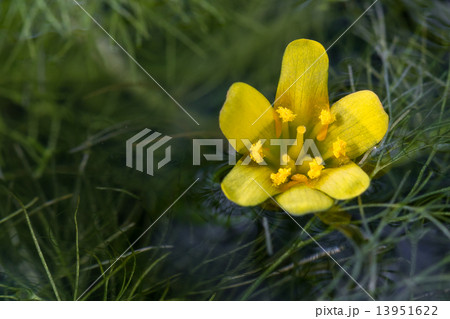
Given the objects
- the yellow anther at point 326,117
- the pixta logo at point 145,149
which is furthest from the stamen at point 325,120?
the pixta logo at point 145,149

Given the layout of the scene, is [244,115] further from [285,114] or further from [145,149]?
[145,149]

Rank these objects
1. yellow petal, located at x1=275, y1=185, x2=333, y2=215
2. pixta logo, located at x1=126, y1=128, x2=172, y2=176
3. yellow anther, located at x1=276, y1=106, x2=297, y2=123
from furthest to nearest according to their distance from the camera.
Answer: pixta logo, located at x1=126, y1=128, x2=172, y2=176
yellow anther, located at x1=276, y1=106, x2=297, y2=123
yellow petal, located at x1=275, y1=185, x2=333, y2=215

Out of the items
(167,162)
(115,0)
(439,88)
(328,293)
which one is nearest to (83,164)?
(167,162)

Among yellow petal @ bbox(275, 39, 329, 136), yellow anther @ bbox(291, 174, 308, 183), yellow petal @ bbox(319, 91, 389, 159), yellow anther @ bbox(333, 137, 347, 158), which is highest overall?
yellow petal @ bbox(275, 39, 329, 136)

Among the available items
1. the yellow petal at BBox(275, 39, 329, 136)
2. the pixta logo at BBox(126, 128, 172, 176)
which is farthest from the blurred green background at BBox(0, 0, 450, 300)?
the yellow petal at BBox(275, 39, 329, 136)

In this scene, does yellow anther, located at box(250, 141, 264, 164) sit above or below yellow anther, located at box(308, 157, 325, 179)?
above

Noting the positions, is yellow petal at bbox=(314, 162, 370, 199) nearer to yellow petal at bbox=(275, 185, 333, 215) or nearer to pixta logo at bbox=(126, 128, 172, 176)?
yellow petal at bbox=(275, 185, 333, 215)

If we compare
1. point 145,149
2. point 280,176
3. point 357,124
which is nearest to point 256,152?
point 280,176

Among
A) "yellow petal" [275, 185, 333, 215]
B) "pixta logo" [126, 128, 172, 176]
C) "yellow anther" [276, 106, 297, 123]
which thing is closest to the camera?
"yellow petal" [275, 185, 333, 215]
